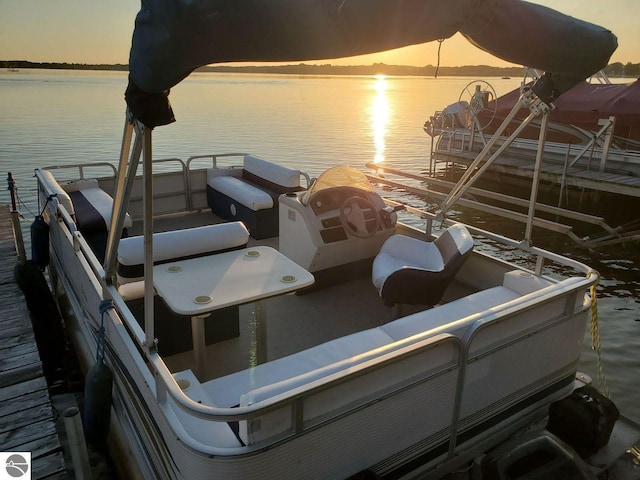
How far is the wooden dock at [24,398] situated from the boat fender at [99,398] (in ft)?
1.73

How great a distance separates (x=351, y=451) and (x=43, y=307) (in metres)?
5.13

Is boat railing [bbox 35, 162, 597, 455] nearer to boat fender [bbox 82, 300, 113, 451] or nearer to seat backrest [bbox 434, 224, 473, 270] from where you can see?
boat fender [bbox 82, 300, 113, 451]

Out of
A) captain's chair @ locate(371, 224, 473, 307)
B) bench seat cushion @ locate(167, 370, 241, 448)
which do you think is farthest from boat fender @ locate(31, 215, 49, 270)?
bench seat cushion @ locate(167, 370, 241, 448)

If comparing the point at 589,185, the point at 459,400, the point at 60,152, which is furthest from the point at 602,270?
the point at 60,152

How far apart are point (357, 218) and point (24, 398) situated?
349cm

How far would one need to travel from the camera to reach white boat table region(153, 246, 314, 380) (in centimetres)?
305

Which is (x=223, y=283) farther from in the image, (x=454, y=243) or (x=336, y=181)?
(x=336, y=181)

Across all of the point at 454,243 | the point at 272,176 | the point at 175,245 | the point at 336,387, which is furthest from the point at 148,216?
the point at 272,176

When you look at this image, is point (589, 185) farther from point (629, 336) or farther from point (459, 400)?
point (459, 400)

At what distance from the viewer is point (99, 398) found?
3.39 metres

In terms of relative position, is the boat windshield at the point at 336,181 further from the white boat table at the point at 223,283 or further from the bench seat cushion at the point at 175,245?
the white boat table at the point at 223,283

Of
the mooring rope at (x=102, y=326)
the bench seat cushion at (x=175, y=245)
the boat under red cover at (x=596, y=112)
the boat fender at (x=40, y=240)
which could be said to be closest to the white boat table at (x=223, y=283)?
the bench seat cushion at (x=175, y=245)

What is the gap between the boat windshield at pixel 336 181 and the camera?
5109 mm

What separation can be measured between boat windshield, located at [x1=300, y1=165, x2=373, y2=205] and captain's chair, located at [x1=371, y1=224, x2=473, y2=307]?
37.0 inches
